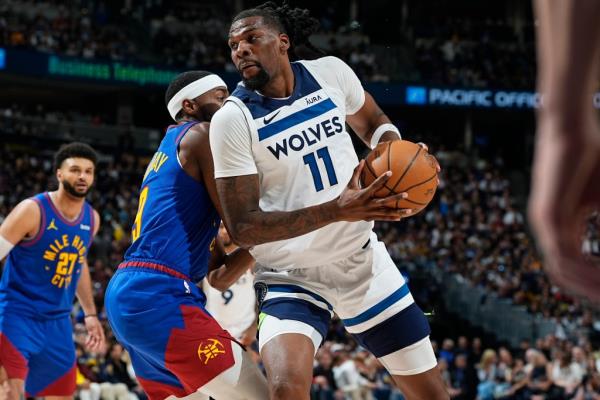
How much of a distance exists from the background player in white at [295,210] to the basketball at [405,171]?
0.45 meters

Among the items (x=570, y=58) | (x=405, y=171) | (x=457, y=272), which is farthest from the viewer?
(x=457, y=272)

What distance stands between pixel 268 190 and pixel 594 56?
2.84m

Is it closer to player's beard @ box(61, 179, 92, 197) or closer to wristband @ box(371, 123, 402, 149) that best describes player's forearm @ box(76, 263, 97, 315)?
player's beard @ box(61, 179, 92, 197)

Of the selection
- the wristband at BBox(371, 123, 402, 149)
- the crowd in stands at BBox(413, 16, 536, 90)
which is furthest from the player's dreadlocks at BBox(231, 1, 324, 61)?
the crowd in stands at BBox(413, 16, 536, 90)

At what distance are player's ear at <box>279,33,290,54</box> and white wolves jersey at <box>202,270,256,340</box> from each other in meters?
3.79

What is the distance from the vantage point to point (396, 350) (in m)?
Answer: 3.98

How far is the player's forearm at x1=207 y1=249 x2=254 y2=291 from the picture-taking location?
4.34 m

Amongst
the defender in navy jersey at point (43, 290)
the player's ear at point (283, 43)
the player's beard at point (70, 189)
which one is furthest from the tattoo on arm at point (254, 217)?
the player's beard at point (70, 189)

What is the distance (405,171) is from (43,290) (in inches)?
138

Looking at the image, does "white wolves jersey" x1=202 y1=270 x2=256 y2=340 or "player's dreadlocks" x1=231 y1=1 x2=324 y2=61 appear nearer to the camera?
"player's dreadlocks" x1=231 y1=1 x2=324 y2=61

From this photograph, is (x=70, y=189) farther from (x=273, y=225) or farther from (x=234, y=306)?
(x=273, y=225)

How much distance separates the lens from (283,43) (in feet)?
13.1

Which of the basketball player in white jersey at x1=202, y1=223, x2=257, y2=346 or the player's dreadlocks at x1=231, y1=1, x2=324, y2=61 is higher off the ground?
the player's dreadlocks at x1=231, y1=1, x2=324, y2=61

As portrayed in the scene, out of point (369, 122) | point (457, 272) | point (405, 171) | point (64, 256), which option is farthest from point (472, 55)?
point (405, 171)
